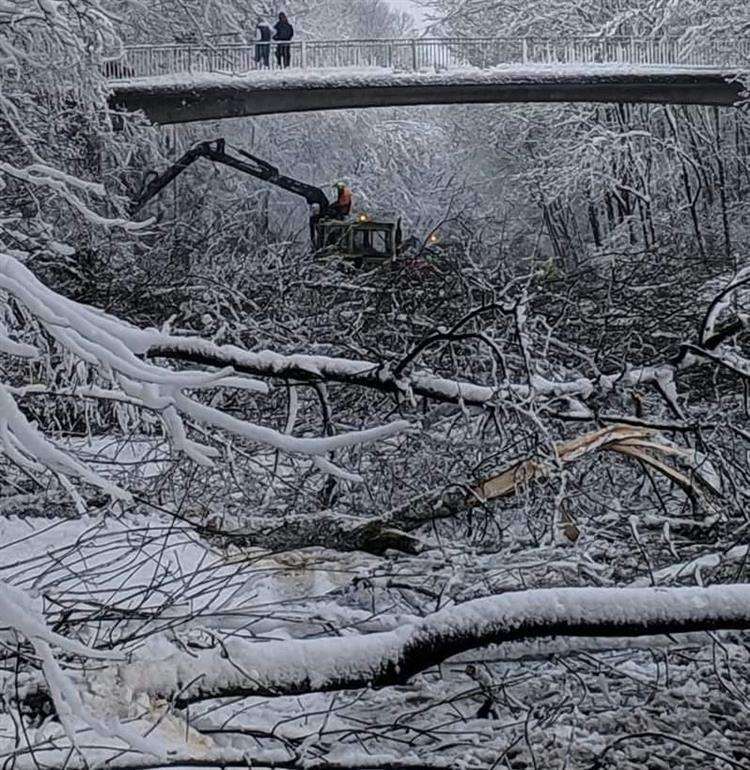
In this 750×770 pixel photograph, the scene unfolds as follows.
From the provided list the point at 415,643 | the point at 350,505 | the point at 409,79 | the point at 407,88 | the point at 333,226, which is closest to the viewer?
the point at 415,643

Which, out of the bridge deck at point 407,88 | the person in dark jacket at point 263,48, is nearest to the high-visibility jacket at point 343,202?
the bridge deck at point 407,88

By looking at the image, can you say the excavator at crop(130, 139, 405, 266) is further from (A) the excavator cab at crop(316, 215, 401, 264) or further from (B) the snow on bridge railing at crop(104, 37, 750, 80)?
(B) the snow on bridge railing at crop(104, 37, 750, 80)

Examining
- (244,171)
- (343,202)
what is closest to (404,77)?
(343,202)

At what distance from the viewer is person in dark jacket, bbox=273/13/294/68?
21734 mm

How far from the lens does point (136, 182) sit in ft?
67.1

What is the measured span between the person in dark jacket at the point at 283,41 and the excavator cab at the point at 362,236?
23.3 feet

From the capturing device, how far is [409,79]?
20500 millimetres

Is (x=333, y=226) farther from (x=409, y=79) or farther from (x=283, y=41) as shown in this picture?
(x=283, y=41)

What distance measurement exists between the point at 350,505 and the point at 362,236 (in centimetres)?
1006

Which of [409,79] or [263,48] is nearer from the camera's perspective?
[409,79]

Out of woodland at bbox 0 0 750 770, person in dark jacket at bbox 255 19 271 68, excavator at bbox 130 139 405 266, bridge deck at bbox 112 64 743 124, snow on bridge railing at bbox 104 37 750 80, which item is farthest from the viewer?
person in dark jacket at bbox 255 19 271 68

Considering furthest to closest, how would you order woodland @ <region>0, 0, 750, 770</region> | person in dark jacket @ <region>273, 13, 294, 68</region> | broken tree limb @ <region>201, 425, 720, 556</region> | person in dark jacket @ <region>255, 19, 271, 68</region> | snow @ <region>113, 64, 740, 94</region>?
person in dark jacket @ <region>273, 13, 294, 68</region>
person in dark jacket @ <region>255, 19, 271, 68</region>
snow @ <region>113, 64, 740, 94</region>
broken tree limb @ <region>201, 425, 720, 556</region>
woodland @ <region>0, 0, 750, 770</region>

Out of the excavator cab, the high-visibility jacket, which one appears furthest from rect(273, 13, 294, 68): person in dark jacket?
the excavator cab

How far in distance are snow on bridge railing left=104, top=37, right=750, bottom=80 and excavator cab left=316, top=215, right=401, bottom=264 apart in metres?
5.87
